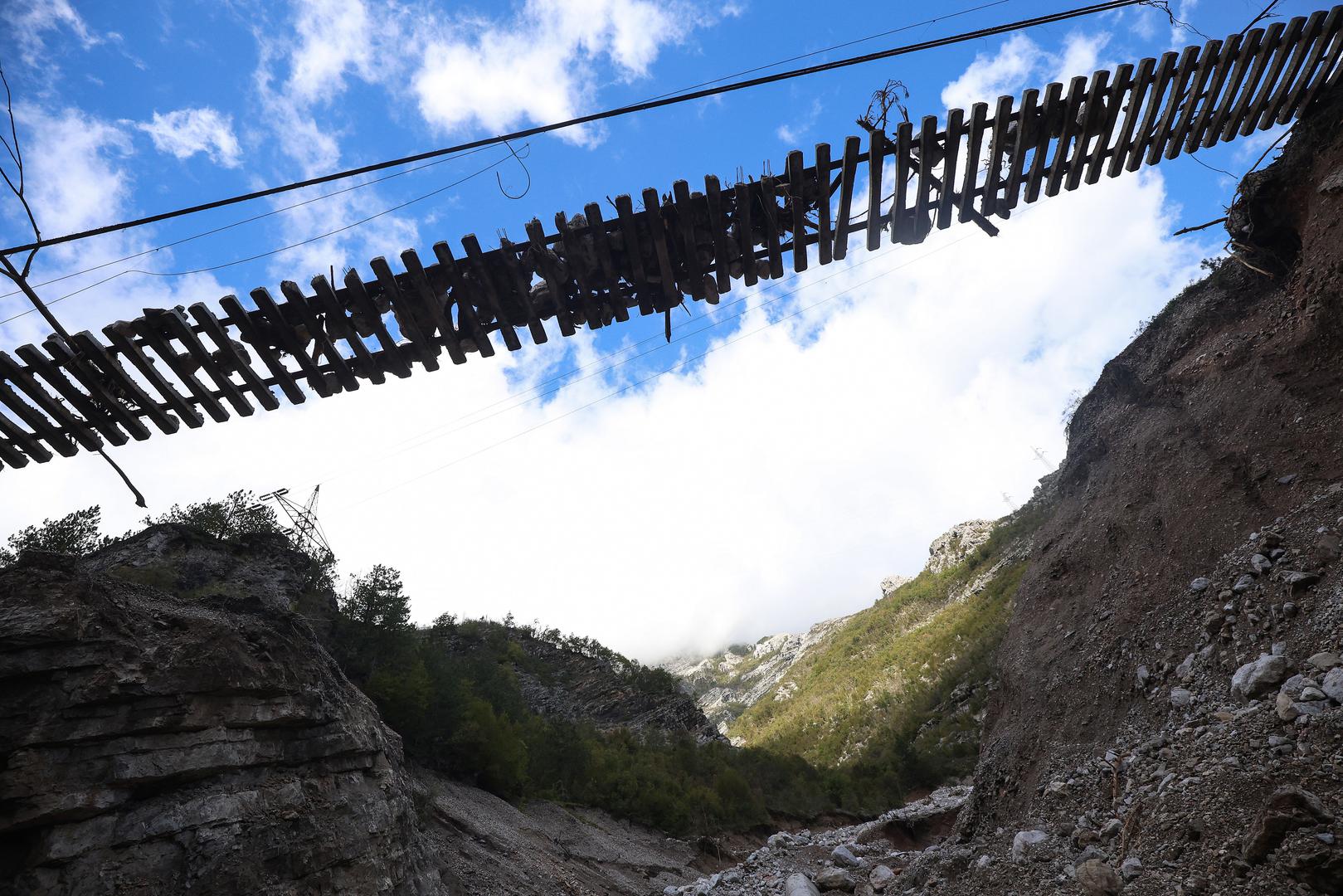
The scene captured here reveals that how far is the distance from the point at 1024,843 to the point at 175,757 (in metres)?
6.54

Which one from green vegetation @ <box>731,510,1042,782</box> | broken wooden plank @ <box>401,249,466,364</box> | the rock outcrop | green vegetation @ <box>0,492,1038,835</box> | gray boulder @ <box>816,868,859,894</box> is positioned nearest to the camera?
broken wooden plank @ <box>401,249,466,364</box>

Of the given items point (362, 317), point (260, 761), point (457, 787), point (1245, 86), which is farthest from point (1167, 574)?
point (457, 787)

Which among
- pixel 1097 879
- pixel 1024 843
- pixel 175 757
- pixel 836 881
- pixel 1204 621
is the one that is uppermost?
pixel 175 757

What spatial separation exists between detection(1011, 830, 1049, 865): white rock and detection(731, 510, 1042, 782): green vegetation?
2057 cm

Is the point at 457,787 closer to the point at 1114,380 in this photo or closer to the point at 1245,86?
the point at 1114,380

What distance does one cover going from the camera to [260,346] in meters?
4.77

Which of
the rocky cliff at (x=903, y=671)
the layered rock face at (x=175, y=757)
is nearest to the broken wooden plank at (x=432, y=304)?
the layered rock face at (x=175, y=757)

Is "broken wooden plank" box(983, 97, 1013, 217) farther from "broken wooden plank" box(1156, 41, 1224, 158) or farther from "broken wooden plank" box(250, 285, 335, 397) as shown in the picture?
"broken wooden plank" box(250, 285, 335, 397)

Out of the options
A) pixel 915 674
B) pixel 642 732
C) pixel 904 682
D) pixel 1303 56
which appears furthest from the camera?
pixel 904 682

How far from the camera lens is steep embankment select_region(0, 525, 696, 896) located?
441cm

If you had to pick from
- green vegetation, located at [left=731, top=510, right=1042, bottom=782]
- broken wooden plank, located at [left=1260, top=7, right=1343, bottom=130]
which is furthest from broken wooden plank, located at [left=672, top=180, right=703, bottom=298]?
green vegetation, located at [left=731, top=510, right=1042, bottom=782]

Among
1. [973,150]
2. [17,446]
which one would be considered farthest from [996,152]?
[17,446]

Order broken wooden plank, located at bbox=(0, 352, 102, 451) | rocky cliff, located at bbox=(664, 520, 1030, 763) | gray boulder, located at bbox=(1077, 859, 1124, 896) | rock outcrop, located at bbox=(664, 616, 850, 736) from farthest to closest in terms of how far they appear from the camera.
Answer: rock outcrop, located at bbox=(664, 616, 850, 736) → rocky cliff, located at bbox=(664, 520, 1030, 763) → broken wooden plank, located at bbox=(0, 352, 102, 451) → gray boulder, located at bbox=(1077, 859, 1124, 896)

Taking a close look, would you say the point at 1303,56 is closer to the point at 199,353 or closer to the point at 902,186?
the point at 902,186
